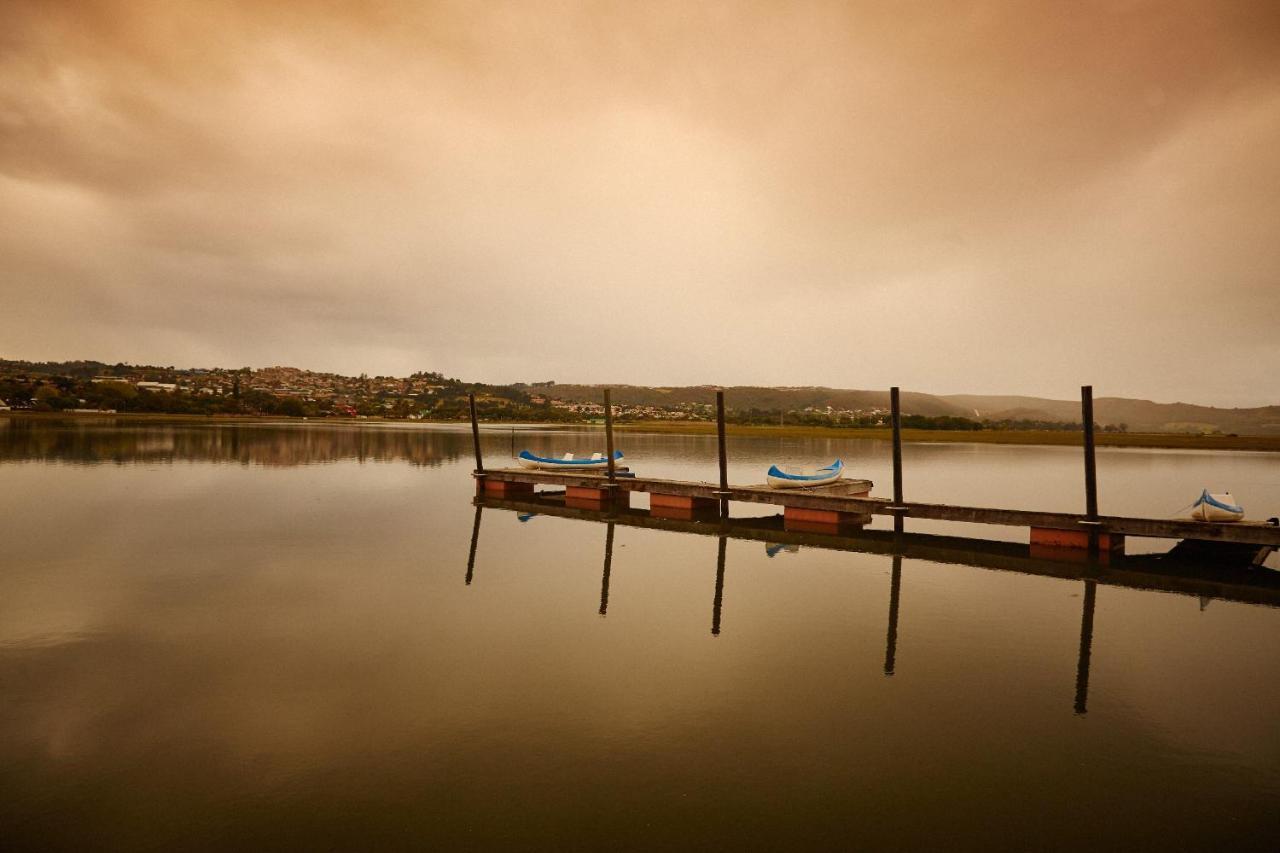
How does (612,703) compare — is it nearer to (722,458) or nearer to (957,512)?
(957,512)

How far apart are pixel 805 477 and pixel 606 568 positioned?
10.2 meters

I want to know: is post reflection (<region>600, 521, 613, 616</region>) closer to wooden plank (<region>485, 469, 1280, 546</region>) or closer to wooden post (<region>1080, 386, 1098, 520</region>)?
wooden plank (<region>485, 469, 1280, 546</region>)

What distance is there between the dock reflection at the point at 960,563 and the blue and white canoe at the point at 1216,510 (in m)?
1.43

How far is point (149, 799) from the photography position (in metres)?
6.64

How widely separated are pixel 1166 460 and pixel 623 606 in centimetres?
6829

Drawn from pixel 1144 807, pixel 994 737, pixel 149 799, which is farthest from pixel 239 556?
pixel 1144 807

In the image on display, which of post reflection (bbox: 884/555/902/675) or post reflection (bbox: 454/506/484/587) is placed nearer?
post reflection (bbox: 884/555/902/675)

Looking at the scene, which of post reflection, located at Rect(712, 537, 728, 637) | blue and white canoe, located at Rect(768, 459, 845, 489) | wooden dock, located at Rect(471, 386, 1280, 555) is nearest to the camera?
post reflection, located at Rect(712, 537, 728, 637)

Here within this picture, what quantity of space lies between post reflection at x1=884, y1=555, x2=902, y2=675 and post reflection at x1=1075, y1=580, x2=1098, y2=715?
2.49m

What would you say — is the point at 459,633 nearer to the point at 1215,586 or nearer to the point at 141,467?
the point at 1215,586

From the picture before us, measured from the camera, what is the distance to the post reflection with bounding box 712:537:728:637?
43.0 ft

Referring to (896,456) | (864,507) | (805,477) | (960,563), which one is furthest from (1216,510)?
(805,477)

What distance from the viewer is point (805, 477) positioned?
83.1 ft

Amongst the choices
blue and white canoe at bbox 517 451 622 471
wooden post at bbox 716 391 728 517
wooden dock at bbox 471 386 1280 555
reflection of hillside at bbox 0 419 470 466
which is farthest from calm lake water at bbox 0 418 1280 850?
reflection of hillside at bbox 0 419 470 466
